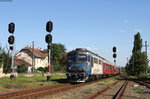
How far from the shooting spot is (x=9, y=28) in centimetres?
2870

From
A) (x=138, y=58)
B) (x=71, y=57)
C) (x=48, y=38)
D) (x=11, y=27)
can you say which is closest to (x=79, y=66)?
(x=71, y=57)

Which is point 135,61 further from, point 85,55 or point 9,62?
point 85,55

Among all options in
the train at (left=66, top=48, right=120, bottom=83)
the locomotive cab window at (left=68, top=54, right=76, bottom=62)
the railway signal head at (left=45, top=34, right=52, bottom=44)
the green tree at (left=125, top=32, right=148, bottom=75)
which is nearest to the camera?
the train at (left=66, top=48, right=120, bottom=83)

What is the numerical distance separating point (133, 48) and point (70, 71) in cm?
6234

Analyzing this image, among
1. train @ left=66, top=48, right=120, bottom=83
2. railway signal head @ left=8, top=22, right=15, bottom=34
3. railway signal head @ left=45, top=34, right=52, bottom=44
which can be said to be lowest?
train @ left=66, top=48, right=120, bottom=83

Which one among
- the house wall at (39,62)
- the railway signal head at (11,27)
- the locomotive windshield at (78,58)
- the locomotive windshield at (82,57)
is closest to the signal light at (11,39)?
the railway signal head at (11,27)

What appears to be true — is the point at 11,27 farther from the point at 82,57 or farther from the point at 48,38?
the point at 82,57

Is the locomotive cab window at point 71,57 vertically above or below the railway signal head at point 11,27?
below

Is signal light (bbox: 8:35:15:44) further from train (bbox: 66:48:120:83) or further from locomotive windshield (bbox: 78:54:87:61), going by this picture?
locomotive windshield (bbox: 78:54:87:61)

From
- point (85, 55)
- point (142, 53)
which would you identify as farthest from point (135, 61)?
point (85, 55)

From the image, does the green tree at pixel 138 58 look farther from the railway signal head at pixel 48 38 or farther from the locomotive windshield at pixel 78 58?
the locomotive windshield at pixel 78 58

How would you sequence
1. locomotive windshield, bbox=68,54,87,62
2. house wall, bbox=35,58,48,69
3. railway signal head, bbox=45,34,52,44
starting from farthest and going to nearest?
house wall, bbox=35,58,48,69
railway signal head, bbox=45,34,52,44
locomotive windshield, bbox=68,54,87,62

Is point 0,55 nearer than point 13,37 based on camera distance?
No

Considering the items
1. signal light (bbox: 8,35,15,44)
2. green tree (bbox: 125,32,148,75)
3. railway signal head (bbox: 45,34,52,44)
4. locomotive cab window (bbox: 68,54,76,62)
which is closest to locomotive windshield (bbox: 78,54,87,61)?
locomotive cab window (bbox: 68,54,76,62)
